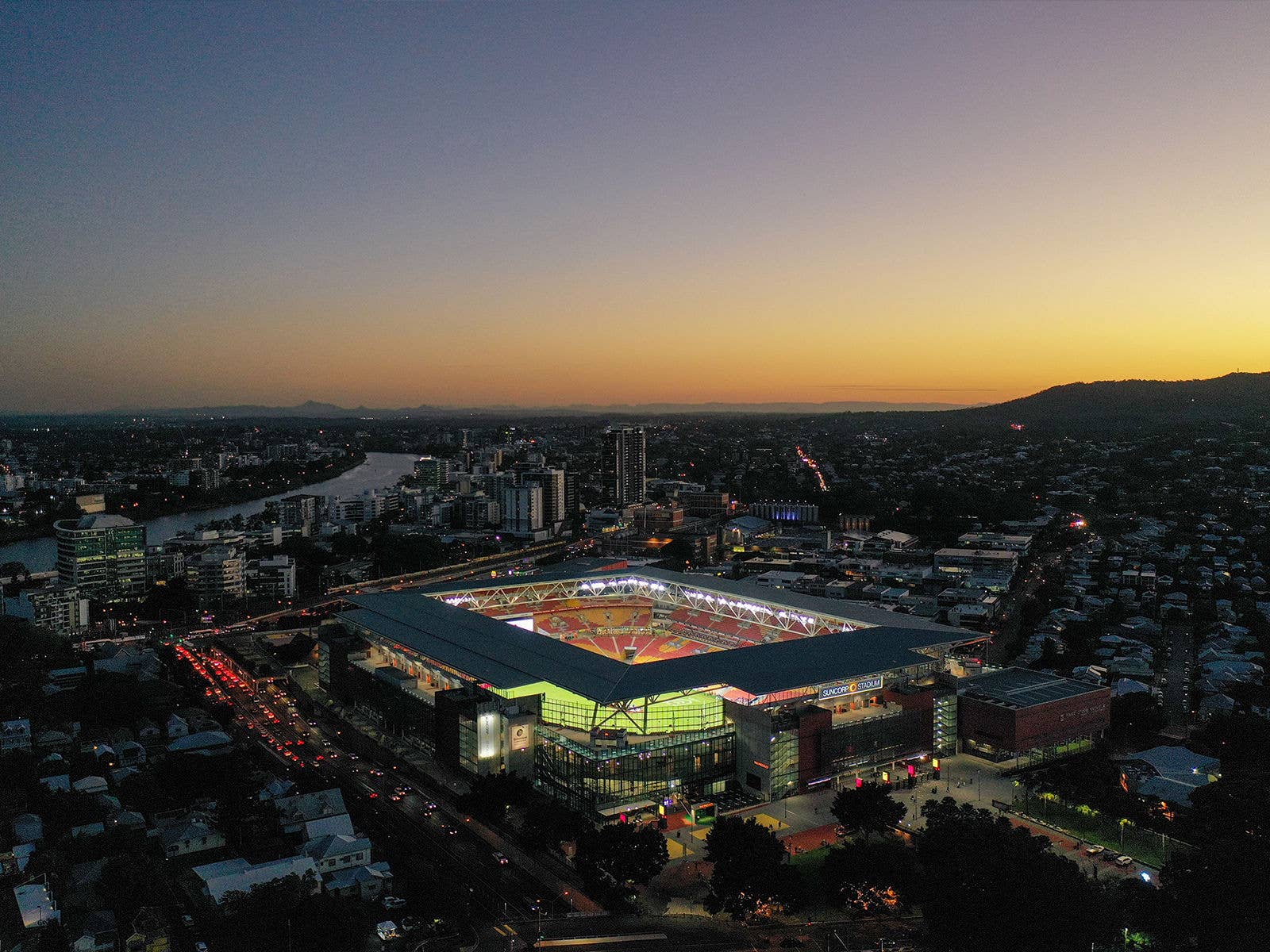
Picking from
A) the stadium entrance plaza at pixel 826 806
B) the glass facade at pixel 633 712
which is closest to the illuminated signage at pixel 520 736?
the glass facade at pixel 633 712

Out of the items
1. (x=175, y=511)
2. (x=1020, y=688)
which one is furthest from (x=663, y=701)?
(x=175, y=511)

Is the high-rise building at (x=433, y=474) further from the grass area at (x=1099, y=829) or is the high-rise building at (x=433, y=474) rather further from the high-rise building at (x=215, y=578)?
the grass area at (x=1099, y=829)

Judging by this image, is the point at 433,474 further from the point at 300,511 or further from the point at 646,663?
the point at 646,663

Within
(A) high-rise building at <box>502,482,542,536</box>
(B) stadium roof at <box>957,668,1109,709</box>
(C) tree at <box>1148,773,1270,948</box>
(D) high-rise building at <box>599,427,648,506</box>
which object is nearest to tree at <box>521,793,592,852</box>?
(C) tree at <box>1148,773,1270,948</box>

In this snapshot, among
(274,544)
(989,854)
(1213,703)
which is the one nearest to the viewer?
(989,854)

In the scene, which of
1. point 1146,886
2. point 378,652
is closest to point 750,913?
point 1146,886

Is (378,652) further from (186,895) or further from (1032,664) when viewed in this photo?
(1032,664)
